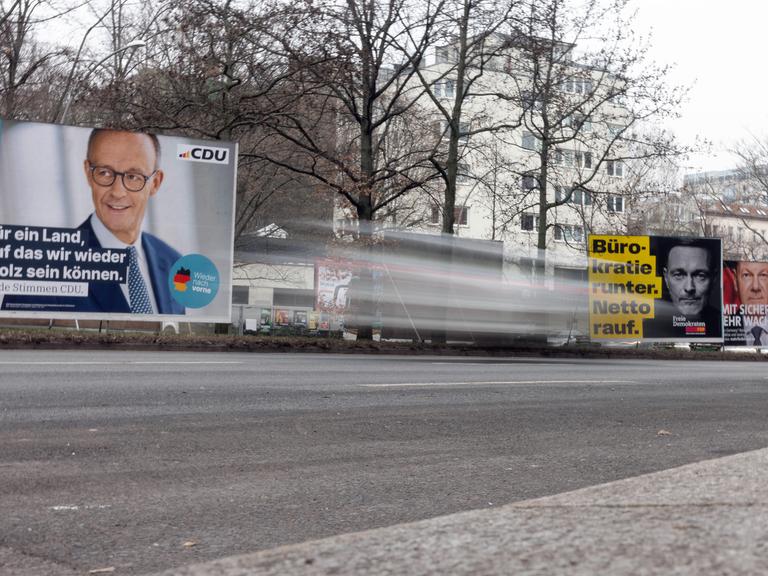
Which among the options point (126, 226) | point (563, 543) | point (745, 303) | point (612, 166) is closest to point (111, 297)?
point (126, 226)

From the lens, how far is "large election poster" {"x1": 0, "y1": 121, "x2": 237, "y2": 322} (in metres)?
21.3

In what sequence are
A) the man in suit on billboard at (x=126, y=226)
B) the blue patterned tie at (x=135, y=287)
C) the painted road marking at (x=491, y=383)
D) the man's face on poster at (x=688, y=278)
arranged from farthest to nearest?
the man's face on poster at (x=688, y=278)
the blue patterned tie at (x=135, y=287)
the man in suit on billboard at (x=126, y=226)
the painted road marking at (x=491, y=383)

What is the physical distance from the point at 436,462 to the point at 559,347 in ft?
74.0

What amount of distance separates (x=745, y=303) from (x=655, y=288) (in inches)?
249

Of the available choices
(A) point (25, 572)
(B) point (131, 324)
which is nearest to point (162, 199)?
(B) point (131, 324)

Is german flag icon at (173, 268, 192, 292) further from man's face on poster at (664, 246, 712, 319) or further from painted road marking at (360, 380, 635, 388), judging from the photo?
man's face on poster at (664, 246, 712, 319)

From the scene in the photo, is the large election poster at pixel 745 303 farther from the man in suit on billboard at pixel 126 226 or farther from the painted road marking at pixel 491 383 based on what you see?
the painted road marking at pixel 491 383

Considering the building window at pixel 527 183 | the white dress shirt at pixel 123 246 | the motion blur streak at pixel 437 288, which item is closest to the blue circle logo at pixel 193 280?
the white dress shirt at pixel 123 246

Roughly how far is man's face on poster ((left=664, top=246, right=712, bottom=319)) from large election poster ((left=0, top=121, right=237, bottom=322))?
563 inches

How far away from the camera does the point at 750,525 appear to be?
389 centimetres

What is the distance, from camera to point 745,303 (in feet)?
114

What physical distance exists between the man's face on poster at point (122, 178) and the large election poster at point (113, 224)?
0.02m

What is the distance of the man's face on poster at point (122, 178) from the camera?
22.0 meters

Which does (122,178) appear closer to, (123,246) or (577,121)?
(123,246)
